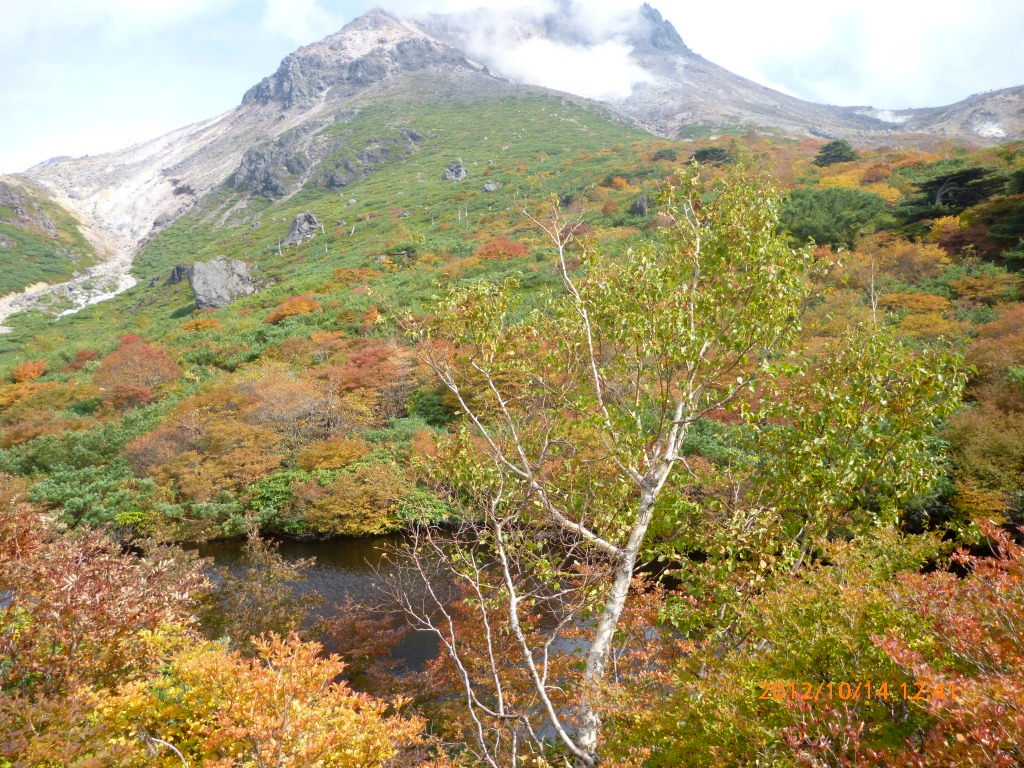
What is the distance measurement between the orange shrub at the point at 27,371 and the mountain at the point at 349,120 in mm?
39679

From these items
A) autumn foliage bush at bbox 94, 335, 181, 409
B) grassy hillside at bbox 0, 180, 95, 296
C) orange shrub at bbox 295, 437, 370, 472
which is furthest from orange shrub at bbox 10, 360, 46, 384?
grassy hillside at bbox 0, 180, 95, 296

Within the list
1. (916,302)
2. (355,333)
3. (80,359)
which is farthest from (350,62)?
(916,302)

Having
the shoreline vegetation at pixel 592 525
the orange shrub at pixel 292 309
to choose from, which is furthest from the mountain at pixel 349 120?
the shoreline vegetation at pixel 592 525

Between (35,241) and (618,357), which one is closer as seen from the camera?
(618,357)

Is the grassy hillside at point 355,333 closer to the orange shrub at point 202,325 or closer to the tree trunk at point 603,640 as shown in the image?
Result: the orange shrub at point 202,325

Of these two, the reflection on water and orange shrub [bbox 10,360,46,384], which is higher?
orange shrub [bbox 10,360,46,384]

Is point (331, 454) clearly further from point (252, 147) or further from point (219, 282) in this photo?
point (252, 147)

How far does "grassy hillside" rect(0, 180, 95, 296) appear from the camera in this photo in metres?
82.0

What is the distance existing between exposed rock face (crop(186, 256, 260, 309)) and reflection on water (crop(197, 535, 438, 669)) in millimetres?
42367

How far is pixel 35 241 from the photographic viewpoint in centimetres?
9550

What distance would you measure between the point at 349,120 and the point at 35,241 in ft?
234

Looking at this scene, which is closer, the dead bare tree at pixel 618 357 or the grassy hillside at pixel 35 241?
the dead bare tree at pixel 618 357

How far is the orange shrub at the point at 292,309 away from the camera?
43.2 m
